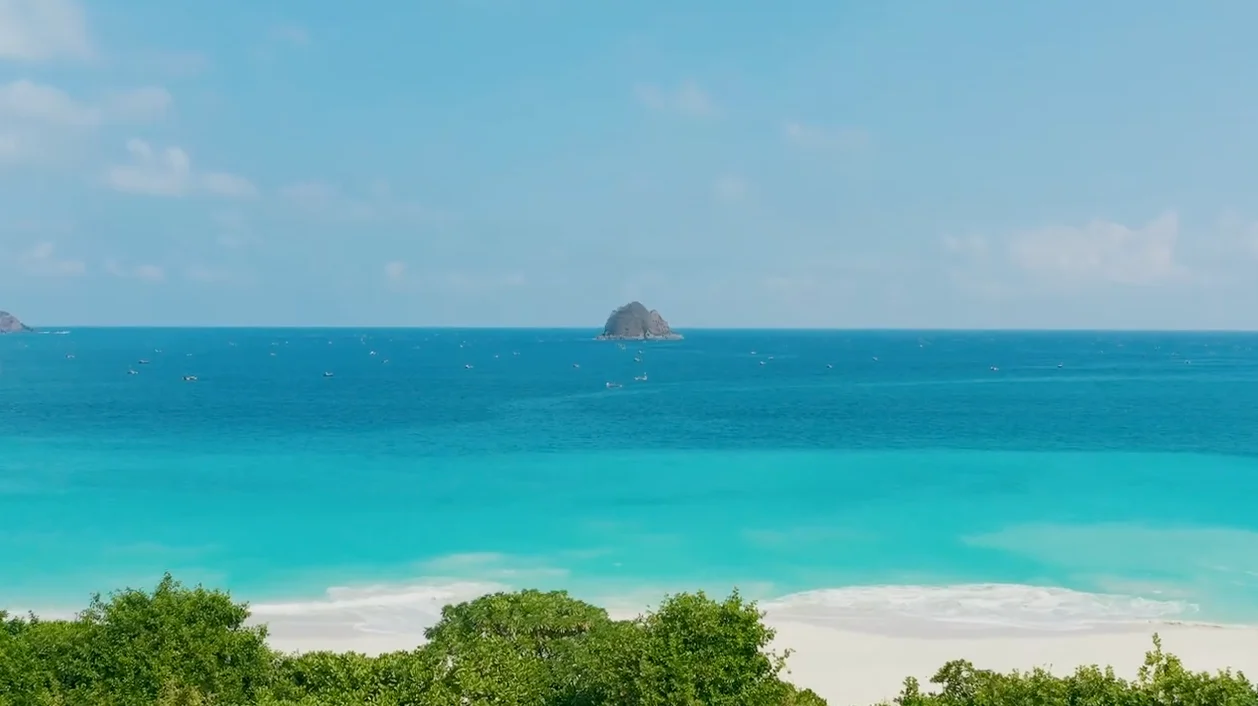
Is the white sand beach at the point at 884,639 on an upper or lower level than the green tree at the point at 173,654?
lower

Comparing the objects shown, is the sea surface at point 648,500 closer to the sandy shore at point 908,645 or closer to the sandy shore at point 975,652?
the sandy shore at point 908,645

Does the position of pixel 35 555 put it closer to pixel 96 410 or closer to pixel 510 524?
pixel 510 524

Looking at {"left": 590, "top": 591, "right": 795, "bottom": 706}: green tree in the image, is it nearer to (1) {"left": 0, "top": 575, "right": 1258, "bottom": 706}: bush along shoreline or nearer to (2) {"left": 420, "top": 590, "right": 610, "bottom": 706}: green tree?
(1) {"left": 0, "top": 575, "right": 1258, "bottom": 706}: bush along shoreline

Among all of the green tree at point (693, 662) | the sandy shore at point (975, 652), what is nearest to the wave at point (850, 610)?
the sandy shore at point (975, 652)

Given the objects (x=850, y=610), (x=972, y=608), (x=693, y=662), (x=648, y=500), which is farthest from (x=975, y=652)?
(x=648, y=500)

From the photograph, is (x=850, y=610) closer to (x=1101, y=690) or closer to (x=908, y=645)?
(x=908, y=645)

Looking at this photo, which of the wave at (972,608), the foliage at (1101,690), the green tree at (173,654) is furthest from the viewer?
the wave at (972,608)
